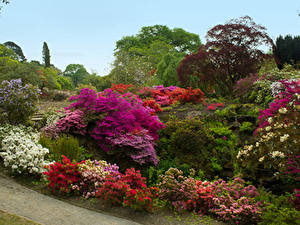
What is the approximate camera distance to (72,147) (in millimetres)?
6035

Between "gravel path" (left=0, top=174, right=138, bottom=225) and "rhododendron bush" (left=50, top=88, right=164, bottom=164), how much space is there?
86.3 inches

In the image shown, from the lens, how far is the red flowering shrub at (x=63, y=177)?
4.68 m

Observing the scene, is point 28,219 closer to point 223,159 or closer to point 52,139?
point 52,139

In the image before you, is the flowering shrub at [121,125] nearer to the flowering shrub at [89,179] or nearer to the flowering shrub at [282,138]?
the flowering shrub at [89,179]

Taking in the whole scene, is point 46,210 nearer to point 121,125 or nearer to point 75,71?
point 121,125

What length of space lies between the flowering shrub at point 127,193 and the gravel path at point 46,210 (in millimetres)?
286

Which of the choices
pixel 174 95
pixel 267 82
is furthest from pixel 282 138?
pixel 174 95

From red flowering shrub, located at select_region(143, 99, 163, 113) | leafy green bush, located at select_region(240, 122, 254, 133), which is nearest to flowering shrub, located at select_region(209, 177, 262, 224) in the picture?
leafy green bush, located at select_region(240, 122, 254, 133)

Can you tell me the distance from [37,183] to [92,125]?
2508 millimetres

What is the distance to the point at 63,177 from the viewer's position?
4680 mm

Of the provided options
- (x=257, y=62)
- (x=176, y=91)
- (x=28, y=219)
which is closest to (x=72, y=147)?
(x=28, y=219)

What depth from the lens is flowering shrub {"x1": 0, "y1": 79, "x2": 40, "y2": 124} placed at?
7.36 m

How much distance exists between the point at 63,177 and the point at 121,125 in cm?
A: 240

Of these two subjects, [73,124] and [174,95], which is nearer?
[73,124]
